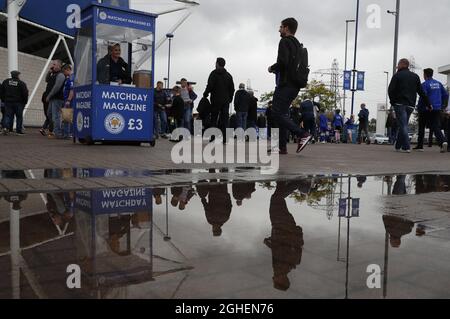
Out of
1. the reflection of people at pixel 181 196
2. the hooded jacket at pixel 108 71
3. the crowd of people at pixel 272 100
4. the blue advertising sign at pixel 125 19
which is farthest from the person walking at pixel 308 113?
the reflection of people at pixel 181 196

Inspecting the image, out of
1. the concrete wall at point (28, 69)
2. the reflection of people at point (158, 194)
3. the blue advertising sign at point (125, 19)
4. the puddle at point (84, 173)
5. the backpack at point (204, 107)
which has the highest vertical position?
the concrete wall at point (28, 69)

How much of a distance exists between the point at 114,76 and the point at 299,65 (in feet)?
14.8

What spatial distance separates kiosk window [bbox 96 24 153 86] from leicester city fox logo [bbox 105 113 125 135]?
745mm

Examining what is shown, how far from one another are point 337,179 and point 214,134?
758 cm

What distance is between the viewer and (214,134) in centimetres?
1284

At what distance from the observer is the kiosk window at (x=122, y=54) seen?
10812 millimetres

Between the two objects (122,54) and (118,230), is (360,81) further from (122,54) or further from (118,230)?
(118,230)

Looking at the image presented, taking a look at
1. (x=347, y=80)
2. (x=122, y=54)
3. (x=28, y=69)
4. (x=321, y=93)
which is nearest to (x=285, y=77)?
(x=122, y=54)

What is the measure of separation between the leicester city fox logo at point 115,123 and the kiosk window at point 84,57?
92cm

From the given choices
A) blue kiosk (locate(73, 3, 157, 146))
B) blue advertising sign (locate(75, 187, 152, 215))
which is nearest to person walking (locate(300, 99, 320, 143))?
blue kiosk (locate(73, 3, 157, 146))

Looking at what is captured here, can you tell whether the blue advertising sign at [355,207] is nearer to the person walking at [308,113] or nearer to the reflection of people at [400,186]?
the reflection of people at [400,186]
